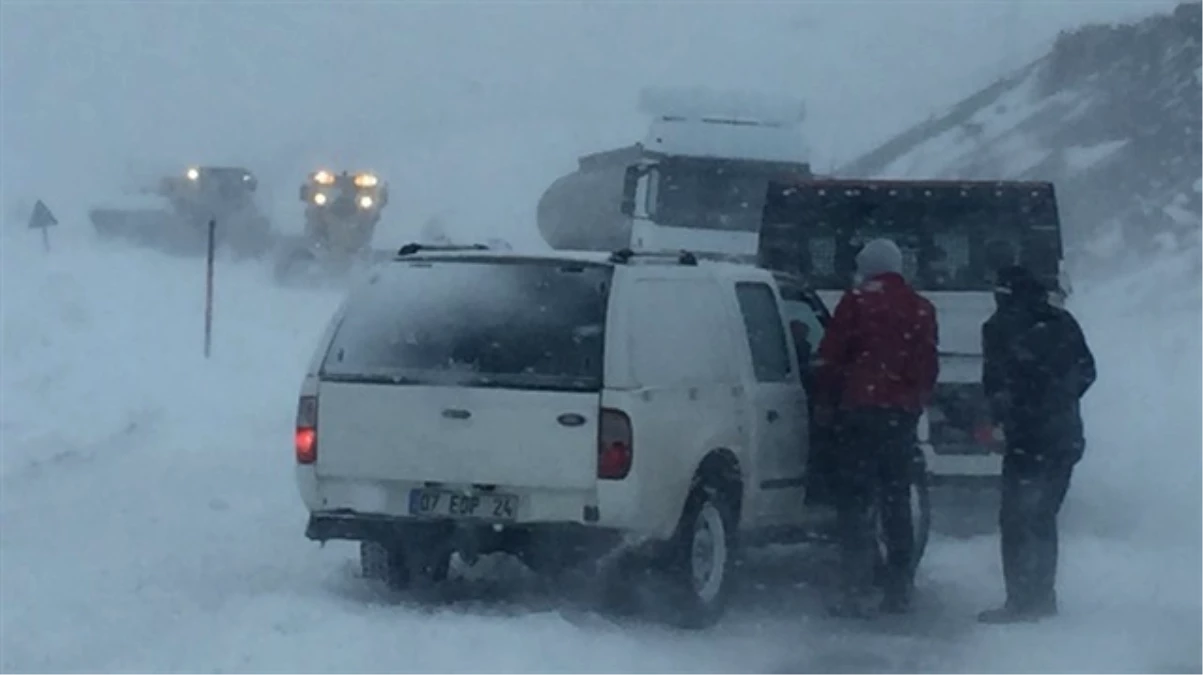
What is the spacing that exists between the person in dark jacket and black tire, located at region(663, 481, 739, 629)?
1345 mm

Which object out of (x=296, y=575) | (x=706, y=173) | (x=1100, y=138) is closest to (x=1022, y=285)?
(x=296, y=575)

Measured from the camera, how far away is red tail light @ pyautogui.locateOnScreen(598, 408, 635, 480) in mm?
9391

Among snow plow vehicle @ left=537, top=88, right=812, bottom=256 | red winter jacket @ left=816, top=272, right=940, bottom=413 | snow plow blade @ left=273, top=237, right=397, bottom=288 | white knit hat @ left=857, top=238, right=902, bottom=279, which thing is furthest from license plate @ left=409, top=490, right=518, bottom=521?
snow plow blade @ left=273, top=237, right=397, bottom=288

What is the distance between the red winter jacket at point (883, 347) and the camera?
10.4m

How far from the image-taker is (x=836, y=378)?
10.7 metres

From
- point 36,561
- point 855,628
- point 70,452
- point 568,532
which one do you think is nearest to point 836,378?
point 855,628

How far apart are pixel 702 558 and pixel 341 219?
3631 cm

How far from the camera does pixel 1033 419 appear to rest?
418 inches

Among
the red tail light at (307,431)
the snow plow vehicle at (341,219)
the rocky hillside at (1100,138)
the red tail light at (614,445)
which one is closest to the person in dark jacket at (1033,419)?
the red tail light at (614,445)

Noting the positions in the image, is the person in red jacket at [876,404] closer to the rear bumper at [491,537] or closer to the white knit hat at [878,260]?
the white knit hat at [878,260]

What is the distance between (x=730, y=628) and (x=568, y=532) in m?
1.23

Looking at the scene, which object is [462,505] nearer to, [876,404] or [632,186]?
[876,404]

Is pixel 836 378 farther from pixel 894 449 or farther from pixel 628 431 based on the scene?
pixel 628 431

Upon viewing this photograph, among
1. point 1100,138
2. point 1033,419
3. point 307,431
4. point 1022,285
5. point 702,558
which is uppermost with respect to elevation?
point 1100,138
